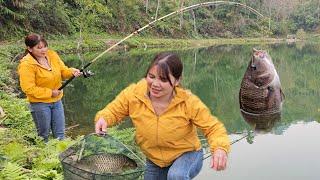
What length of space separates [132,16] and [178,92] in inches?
2003

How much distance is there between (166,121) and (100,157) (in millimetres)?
737

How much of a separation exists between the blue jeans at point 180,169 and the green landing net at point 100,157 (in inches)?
7.0

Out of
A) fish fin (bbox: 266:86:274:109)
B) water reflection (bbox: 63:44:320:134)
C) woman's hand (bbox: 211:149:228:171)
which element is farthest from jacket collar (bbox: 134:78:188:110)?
water reflection (bbox: 63:44:320:134)

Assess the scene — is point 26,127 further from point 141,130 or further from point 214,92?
point 214,92

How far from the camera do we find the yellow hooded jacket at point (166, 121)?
381 cm

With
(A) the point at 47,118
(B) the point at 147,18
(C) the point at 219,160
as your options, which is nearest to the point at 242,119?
(A) the point at 47,118

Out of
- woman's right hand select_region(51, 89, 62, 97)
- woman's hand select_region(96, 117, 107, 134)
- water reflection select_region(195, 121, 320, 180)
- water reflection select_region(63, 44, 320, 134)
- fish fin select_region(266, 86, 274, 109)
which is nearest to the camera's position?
woman's hand select_region(96, 117, 107, 134)

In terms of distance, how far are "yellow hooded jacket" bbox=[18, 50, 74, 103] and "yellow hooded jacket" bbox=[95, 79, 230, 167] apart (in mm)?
2858

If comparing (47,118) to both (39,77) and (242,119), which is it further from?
(242,119)

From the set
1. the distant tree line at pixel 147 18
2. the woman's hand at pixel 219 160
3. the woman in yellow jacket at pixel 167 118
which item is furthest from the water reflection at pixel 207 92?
the woman's hand at pixel 219 160

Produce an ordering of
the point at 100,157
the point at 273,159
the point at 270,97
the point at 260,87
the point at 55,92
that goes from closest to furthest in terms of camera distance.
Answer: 1. the point at 100,157
2. the point at 55,92
3. the point at 260,87
4. the point at 270,97
5. the point at 273,159

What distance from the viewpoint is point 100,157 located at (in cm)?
423

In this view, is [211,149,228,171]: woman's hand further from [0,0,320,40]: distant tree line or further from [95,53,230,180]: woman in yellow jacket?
[0,0,320,40]: distant tree line

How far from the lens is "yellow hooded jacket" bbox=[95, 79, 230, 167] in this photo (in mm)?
3812
